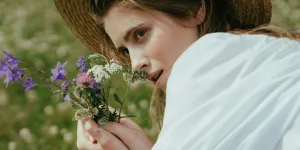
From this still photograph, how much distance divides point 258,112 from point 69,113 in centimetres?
267

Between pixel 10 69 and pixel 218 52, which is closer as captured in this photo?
pixel 218 52

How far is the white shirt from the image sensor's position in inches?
72.0

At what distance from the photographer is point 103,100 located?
8.23 ft

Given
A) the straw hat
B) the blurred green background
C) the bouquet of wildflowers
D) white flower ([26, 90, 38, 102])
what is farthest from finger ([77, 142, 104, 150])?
white flower ([26, 90, 38, 102])

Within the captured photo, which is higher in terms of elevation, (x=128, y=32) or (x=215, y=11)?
(x=215, y=11)

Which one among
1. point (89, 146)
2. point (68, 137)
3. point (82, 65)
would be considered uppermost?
point (82, 65)

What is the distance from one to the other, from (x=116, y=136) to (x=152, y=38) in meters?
0.35

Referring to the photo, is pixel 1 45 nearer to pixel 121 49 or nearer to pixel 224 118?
pixel 121 49

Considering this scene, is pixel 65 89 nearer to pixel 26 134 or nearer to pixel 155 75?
pixel 155 75

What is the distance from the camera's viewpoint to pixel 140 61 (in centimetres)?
253

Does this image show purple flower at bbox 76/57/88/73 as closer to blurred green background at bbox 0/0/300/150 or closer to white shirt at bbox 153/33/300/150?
white shirt at bbox 153/33/300/150

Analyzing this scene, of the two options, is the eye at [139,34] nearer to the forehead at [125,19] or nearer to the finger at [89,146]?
the forehead at [125,19]

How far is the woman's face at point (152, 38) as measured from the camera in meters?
2.51

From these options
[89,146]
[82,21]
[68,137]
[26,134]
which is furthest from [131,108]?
[89,146]
